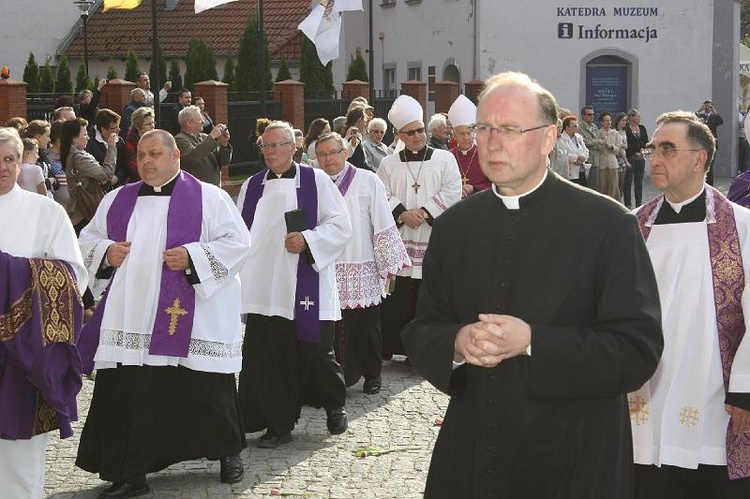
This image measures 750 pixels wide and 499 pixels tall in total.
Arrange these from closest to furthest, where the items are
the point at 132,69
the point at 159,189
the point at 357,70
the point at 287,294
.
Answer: the point at 159,189, the point at 287,294, the point at 132,69, the point at 357,70

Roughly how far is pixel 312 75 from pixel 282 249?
27436 mm

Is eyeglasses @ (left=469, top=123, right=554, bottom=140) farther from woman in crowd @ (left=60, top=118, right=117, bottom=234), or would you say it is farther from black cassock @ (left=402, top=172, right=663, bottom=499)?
woman in crowd @ (left=60, top=118, right=117, bottom=234)

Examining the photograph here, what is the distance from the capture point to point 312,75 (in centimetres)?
3562

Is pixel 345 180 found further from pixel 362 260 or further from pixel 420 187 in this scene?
pixel 420 187

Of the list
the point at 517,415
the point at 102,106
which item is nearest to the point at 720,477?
the point at 517,415

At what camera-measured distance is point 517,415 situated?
398 cm

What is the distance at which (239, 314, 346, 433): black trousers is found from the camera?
333 inches

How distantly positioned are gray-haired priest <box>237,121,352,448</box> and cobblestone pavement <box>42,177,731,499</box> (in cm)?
24

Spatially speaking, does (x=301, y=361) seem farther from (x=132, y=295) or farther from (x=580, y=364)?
Result: (x=580, y=364)

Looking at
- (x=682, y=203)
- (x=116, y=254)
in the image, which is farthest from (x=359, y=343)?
(x=682, y=203)


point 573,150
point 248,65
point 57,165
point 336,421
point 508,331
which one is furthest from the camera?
point 248,65

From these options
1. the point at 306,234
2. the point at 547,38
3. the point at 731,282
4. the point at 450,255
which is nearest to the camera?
the point at 450,255

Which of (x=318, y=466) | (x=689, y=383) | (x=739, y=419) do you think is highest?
(x=689, y=383)

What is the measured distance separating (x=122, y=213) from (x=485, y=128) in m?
3.70
